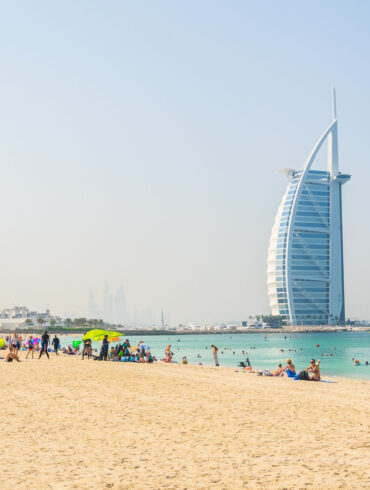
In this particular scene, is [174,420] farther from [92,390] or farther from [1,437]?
[92,390]

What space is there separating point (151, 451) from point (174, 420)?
3.30 metres

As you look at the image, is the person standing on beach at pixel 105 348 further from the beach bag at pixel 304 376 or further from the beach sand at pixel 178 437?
the beach sand at pixel 178 437

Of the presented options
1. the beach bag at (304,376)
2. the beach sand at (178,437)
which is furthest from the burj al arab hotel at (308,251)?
the beach sand at (178,437)

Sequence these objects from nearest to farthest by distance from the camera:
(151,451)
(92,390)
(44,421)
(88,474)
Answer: (88,474) → (151,451) → (44,421) → (92,390)

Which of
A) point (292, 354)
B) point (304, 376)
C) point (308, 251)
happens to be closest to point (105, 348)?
point (304, 376)

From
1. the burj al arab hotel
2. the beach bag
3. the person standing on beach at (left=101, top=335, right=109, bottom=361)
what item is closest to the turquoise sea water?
the beach bag

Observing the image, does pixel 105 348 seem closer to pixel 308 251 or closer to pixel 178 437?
pixel 178 437

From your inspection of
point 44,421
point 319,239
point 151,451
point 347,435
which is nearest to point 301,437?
point 347,435

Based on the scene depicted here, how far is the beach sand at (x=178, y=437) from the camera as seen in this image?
8922 mm

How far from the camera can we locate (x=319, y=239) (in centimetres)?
18438

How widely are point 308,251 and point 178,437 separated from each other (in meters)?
173

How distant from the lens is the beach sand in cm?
892

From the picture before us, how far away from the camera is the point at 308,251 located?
594ft

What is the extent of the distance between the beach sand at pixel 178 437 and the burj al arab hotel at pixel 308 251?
162m
